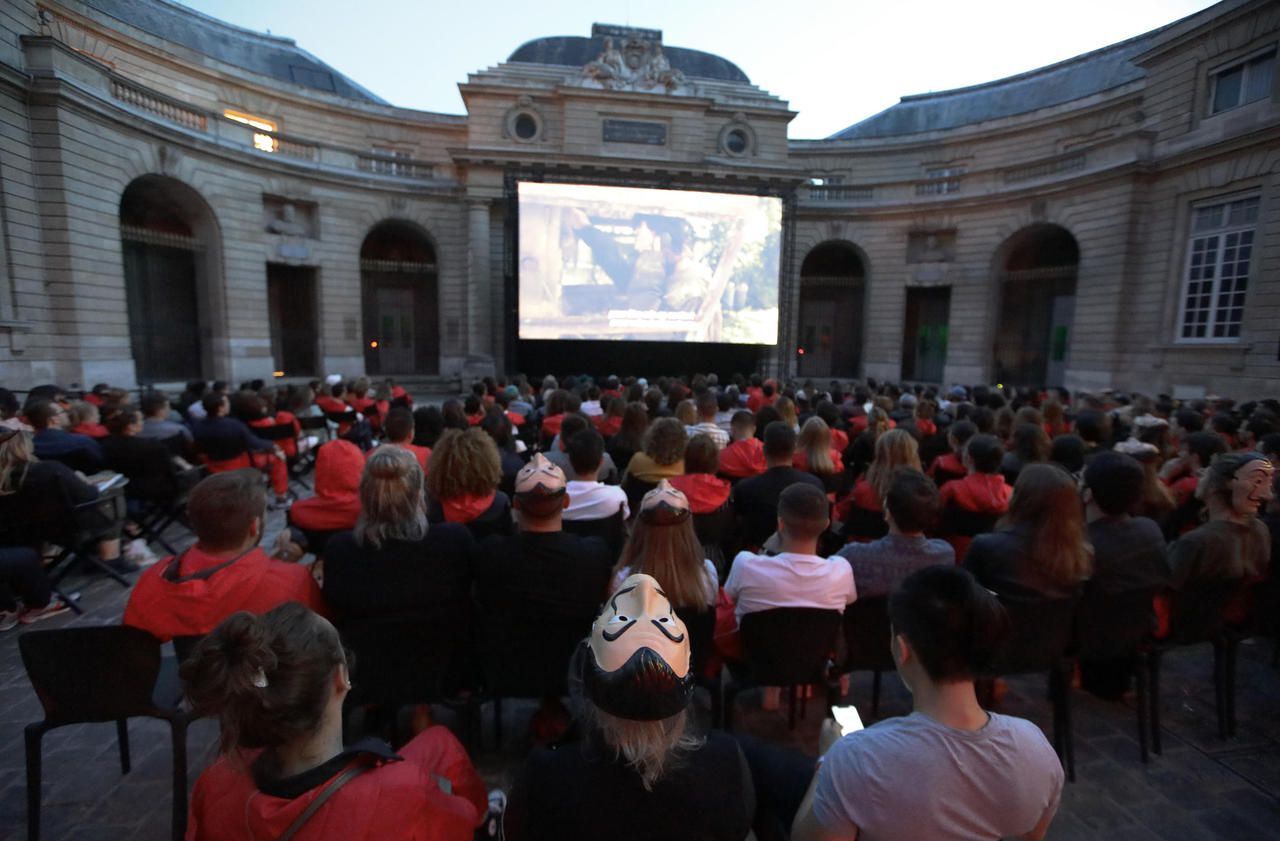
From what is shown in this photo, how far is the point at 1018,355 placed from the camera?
21.6m

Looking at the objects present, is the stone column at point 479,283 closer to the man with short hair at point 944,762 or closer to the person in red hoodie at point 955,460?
the person in red hoodie at point 955,460

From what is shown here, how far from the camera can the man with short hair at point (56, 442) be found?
16.2ft

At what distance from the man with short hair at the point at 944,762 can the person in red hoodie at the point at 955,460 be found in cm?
384

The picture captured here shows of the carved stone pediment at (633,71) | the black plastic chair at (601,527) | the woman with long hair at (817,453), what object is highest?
the carved stone pediment at (633,71)

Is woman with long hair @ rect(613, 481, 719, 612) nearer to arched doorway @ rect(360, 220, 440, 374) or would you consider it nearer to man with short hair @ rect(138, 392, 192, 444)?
man with short hair @ rect(138, 392, 192, 444)

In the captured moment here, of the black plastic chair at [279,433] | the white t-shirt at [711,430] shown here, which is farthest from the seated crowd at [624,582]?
the black plastic chair at [279,433]

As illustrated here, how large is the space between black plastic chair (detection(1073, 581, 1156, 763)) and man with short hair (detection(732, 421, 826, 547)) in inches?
62.2

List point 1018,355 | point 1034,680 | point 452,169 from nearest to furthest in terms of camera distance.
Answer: point 1034,680
point 1018,355
point 452,169

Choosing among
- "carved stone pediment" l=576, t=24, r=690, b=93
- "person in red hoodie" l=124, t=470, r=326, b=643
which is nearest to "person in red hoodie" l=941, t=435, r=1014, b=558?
"person in red hoodie" l=124, t=470, r=326, b=643

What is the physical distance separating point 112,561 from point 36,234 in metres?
11.4

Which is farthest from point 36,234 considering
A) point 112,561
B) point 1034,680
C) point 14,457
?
point 1034,680

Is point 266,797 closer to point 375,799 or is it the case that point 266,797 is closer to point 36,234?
point 375,799

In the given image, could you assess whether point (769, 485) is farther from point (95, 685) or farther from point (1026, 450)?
point (95, 685)

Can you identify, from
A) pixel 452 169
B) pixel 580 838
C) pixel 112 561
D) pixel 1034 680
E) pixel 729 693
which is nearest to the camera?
pixel 580 838
